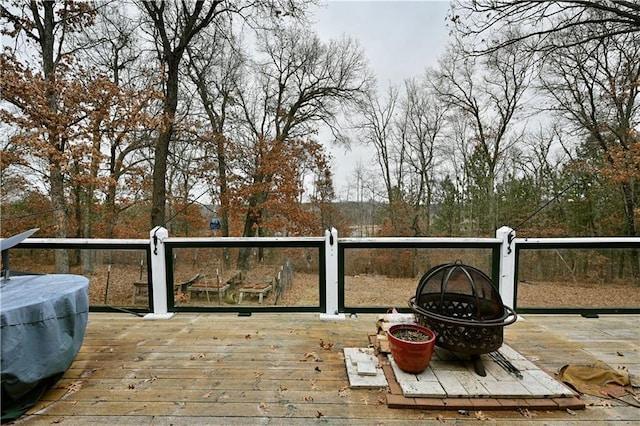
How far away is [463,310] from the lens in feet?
8.02

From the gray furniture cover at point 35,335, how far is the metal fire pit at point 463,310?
2461 millimetres

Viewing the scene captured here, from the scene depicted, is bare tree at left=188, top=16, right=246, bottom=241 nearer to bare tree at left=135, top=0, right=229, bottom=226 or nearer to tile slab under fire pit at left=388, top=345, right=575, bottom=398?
bare tree at left=135, top=0, right=229, bottom=226

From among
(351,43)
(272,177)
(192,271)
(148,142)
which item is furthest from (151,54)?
(192,271)

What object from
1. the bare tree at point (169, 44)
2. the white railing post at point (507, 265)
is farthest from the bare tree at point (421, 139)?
the white railing post at point (507, 265)

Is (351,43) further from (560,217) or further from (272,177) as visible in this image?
(560,217)

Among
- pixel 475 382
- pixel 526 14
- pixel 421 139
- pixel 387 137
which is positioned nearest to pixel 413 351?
pixel 475 382

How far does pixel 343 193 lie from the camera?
12859mm

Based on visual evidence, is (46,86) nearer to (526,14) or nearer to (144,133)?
(144,133)

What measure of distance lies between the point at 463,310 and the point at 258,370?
1.68 m

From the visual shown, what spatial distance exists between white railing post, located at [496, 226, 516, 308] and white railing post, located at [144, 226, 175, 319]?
3857 millimetres

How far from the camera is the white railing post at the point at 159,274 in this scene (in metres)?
3.56

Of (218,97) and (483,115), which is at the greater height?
(218,97)

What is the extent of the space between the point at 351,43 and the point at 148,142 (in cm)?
772

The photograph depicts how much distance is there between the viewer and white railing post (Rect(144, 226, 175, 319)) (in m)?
3.56
